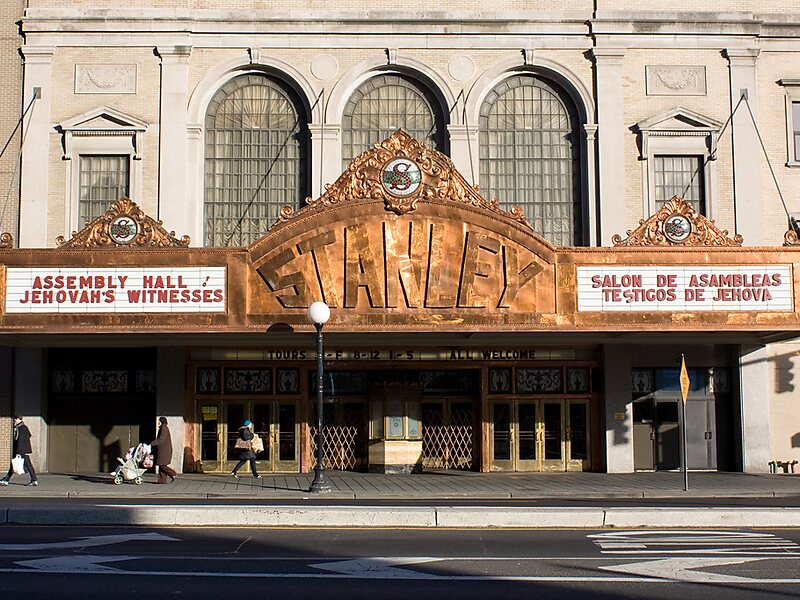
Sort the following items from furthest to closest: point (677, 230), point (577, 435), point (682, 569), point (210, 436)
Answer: point (577, 435), point (210, 436), point (677, 230), point (682, 569)

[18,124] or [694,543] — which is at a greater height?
[18,124]

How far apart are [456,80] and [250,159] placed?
636cm

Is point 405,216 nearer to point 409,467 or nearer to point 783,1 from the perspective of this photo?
point 409,467

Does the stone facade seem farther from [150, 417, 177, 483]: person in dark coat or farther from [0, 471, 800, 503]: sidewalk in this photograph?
[150, 417, 177, 483]: person in dark coat

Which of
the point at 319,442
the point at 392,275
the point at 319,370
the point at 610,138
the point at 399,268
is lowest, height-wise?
the point at 319,442

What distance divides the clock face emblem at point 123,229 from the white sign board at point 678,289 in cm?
1095

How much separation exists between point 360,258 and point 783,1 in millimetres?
15470

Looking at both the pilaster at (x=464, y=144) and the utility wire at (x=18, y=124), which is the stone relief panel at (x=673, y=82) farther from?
the utility wire at (x=18, y=124)

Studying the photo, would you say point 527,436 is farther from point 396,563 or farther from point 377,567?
point 377,567

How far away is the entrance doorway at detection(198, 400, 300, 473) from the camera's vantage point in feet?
96.7

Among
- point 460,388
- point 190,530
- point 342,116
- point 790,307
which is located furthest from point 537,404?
point 190,530

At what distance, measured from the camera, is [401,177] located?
82.9 feet

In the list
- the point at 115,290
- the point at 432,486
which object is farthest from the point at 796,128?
the point at 115,290

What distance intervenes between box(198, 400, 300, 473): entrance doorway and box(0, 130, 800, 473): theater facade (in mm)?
57
